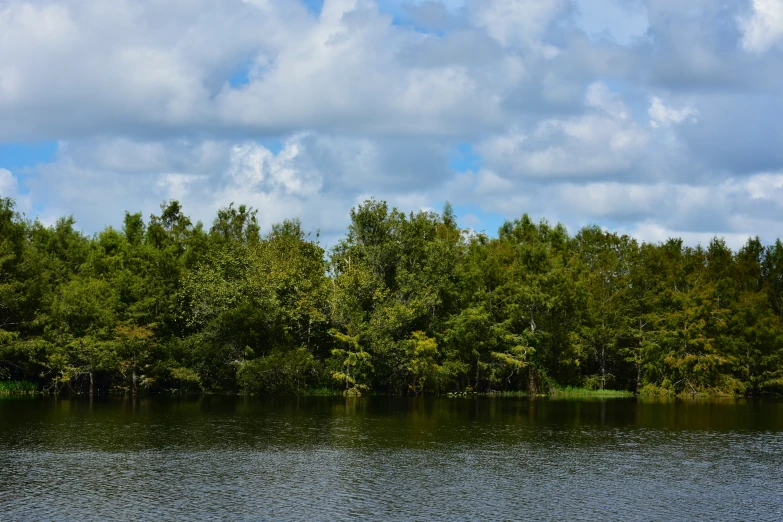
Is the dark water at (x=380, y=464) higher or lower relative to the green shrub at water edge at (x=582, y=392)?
higher

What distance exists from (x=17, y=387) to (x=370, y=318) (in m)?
44.4

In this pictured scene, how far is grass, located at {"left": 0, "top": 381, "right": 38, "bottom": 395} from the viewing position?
3745 inches

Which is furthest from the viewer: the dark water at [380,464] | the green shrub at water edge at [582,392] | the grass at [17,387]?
the green shrub at water edge at [582,392]

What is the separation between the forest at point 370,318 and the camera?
318ft

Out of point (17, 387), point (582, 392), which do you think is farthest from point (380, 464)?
point (582, 392)

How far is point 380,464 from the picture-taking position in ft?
166

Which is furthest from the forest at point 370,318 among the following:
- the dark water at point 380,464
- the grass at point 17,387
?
the dark water at point 380,464

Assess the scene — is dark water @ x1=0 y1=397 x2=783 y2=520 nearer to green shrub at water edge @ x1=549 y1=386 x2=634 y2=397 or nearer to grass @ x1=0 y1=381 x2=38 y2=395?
grass @ x1=0 y1=381 x2=38 y2=395

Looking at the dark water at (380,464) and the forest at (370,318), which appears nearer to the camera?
the dark water at (380,464)

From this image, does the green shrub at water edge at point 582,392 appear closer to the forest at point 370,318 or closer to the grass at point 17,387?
the forest at point 370,318

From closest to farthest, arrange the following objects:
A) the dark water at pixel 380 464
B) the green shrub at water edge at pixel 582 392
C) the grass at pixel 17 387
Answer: the dark water at pixel 380 464 < the grass at pixel 17 387 < the green shrub at water edge at pixel 582 392

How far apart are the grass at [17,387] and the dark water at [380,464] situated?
14741 mm

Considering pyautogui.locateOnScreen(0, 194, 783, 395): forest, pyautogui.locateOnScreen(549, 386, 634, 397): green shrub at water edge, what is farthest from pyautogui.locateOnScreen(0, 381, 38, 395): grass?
pyautogui.locateOnScreen(549, 386, 634, 397): green shrub at water edge

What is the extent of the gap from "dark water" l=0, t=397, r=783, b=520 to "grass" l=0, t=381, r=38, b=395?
14741 mm
